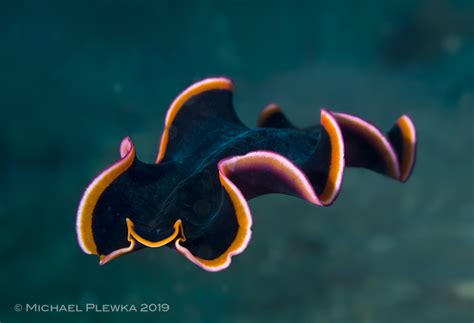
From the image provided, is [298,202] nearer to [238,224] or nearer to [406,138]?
[406,138]

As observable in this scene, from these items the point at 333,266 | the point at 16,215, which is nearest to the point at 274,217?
the point at 333,266

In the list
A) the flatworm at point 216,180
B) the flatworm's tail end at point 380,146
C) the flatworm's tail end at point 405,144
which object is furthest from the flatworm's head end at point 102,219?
the flatworm's tail end at point 405,144

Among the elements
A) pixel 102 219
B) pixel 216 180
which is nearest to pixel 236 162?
pixel 216 180

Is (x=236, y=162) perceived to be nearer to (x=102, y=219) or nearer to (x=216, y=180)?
(x=216, y=180)

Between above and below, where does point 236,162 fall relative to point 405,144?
below

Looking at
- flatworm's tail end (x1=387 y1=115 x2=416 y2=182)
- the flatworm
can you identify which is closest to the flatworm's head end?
the flatworm

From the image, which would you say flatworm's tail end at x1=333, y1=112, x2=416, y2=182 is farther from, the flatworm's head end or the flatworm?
the flatworm's head end

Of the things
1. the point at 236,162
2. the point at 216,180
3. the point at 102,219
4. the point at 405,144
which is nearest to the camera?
the point at 236,162
